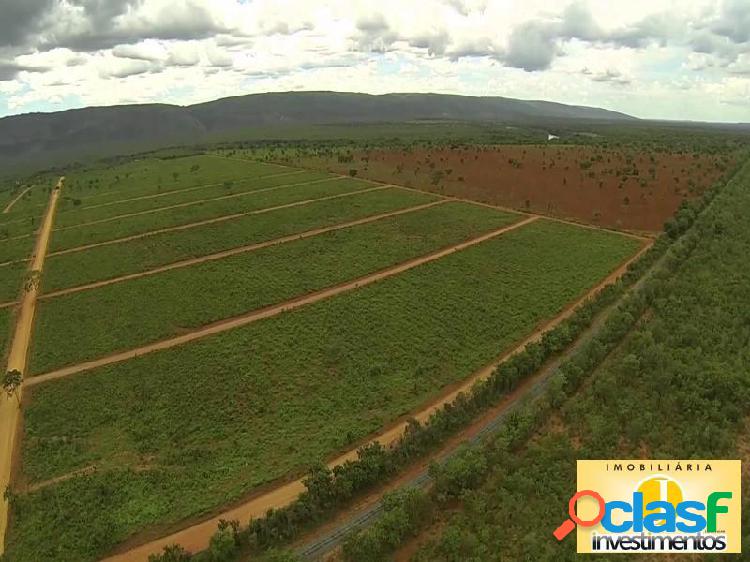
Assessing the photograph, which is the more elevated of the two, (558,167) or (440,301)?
(558,167)

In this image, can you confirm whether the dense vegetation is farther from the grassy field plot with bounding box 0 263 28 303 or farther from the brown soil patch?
the grassy field plot with bounding box 0 263 28 303

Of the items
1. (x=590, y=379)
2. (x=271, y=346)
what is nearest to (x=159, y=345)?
(x=271, y=346)

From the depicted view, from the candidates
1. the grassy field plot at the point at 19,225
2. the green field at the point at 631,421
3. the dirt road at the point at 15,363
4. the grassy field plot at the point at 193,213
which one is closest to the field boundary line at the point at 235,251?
the dirt road at the point at 15,363

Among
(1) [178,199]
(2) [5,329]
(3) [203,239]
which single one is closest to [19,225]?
(1) [178,199]

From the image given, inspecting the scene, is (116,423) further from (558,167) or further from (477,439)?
(558,167)

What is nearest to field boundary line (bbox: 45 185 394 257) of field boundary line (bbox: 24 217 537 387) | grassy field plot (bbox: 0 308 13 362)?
grassy field plot (bbox: 0 308 13 362)

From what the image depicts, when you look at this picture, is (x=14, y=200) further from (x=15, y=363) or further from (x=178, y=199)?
(x=15, y=363)
